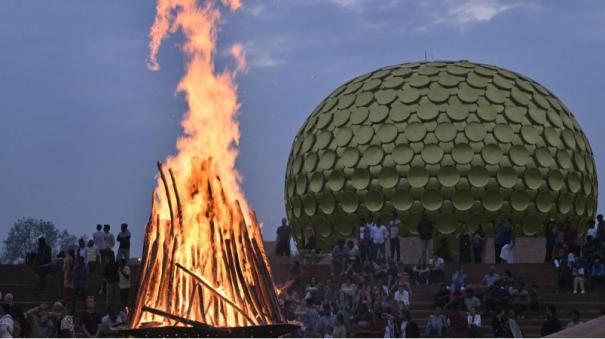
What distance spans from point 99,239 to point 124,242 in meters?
0.92

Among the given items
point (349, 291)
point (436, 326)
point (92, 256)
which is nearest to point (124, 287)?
Answer: point (92, 256)

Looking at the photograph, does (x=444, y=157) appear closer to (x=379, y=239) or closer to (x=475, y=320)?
(x=379, y=239)

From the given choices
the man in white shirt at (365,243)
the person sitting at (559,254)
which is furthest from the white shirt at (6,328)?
the person sitting at (559,254)

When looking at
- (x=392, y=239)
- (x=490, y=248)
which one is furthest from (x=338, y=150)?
(x=392, y=239)

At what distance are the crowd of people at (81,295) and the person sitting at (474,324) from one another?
488cm

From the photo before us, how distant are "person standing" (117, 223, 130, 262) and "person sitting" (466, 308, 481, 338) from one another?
6.10m

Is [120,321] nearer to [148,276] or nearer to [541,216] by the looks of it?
[148,276]

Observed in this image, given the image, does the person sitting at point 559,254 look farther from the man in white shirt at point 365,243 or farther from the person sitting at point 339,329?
the person sitting at point 339,329

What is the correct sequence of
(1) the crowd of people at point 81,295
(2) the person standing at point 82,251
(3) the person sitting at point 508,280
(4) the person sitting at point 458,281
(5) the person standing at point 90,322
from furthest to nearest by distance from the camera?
(2) the person standing at point 82,251, (4) the person sitting at point 458,281, (3) the person sitting at point 508,280, (5) the person standing at point 90,322, (1) the crowd of people at point 81,295

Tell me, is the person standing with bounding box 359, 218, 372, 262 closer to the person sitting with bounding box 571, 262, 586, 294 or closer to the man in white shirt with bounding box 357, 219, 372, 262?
the man in white shirt with bounding box 357, 219, 372, 262

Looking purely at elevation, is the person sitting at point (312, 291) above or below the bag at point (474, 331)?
above

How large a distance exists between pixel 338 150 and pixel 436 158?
8.31ft

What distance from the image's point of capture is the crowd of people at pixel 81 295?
551 inches

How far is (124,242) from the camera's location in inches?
780
